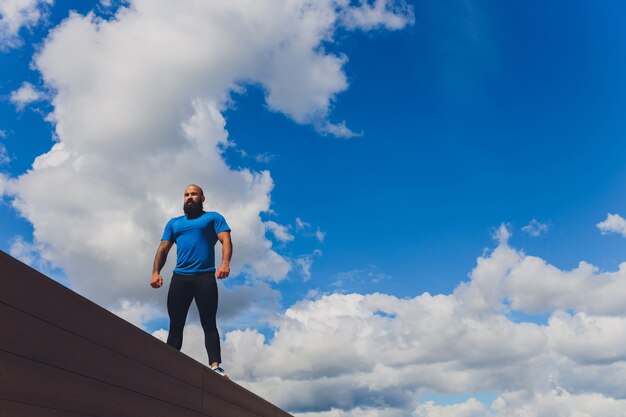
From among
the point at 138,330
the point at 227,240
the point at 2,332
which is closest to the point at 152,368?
the point at 138,330

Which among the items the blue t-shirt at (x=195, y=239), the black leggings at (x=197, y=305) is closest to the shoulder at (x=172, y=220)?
the blue t-shirt at (x=195, y=239)

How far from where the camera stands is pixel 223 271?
6.54 meters

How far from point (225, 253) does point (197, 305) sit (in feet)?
2.26

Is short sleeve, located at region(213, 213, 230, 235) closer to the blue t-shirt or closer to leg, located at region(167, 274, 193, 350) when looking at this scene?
the blue t-shirt

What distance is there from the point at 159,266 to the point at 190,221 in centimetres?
67

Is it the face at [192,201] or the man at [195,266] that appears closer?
the man at [195,266]

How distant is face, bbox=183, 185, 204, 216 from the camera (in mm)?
6852

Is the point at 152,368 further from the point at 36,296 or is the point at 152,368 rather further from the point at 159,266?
the point at 159,266

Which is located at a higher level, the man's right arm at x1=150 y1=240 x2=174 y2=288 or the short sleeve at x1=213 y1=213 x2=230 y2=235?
the short sleeve at x1=213 y1=213 x2=230 y2=235

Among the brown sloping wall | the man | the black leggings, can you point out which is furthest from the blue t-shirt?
the brown sloping wall

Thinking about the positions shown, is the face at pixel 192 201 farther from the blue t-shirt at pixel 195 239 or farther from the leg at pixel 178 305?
the leg at pixel 178 305

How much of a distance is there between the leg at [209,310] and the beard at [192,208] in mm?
865

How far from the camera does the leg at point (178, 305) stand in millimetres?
6352

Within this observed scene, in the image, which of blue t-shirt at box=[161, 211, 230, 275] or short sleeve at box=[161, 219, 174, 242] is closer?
blue t-shirt at box=[161, 211, 230, 275]
